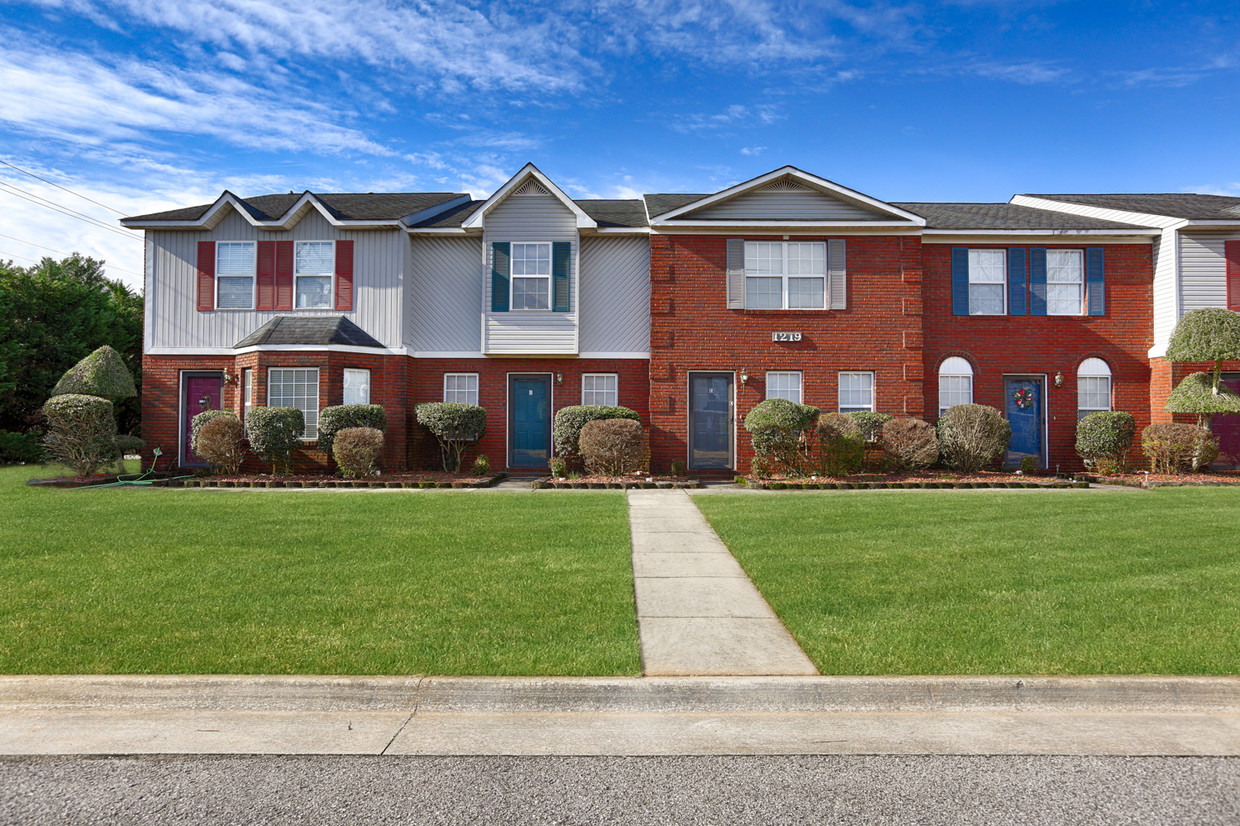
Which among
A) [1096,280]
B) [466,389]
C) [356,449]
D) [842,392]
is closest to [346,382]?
[356,449]

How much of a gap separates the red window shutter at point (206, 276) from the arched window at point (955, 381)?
17820 millimetres

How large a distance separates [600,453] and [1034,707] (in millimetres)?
11343

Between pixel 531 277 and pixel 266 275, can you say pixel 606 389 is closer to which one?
pixel 531 277

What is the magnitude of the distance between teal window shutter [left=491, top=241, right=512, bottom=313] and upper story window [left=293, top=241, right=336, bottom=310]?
393 cm

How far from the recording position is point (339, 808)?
133 inches

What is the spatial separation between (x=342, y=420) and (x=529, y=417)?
14.5 feet

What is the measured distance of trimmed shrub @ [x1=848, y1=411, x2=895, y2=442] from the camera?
1562 centimetres

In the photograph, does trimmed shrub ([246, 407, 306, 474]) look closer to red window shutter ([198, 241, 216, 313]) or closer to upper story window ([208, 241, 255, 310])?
upper story window ([208, 241, 255, 310])

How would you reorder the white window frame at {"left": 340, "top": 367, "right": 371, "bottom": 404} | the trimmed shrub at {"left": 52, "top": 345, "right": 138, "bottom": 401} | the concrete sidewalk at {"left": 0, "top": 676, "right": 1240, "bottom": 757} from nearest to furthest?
the concrete sidewalk at {"left": 0, "top": 676, "right": 1240, "bottom": 757}
the trimmed shrub at {"left": 52, "top": 345, "right": 138, "bottom": 401}
the white window frame at {"left": 340, "top": 367, "right": 371, "bottom": 404}

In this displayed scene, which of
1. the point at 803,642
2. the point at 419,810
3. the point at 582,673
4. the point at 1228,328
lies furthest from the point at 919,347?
the point at 419,810

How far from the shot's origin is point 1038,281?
18.0m

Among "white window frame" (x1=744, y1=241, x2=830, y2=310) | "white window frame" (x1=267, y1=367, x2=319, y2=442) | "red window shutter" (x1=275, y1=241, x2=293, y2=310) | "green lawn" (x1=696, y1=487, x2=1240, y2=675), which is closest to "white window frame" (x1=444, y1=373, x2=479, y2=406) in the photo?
"white window frame" (x1=267, y1=367, x2=319, y2=442)

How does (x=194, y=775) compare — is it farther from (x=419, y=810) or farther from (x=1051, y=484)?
(x=1051, y=484)

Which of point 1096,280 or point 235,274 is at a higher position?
point 235,274
